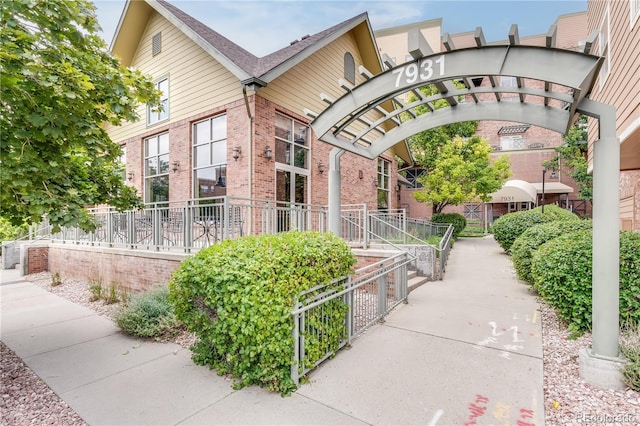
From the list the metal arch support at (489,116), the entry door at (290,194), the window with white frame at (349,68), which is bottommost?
the entry door at (290,194)

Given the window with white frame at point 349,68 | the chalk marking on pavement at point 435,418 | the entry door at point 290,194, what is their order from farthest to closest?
1. the window with white frame at point 349,68
2. the entry door at point 290,194
3. the chalk marking on pavement at point 435,418

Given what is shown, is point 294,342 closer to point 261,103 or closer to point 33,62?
point 33,62

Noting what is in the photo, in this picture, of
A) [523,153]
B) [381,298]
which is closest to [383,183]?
[381,298]

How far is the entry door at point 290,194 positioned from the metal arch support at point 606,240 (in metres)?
6.12

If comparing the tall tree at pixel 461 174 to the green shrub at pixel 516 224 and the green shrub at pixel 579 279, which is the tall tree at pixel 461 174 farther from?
the green shrub at pixel 579 279

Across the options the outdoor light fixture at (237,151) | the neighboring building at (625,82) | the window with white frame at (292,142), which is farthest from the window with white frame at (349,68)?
the neighboring building at (625,82)

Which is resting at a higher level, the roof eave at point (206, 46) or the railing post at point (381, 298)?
the roof eave at point (206, 46)

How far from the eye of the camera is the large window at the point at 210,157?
938 cm

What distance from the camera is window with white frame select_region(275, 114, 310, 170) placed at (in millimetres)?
9554

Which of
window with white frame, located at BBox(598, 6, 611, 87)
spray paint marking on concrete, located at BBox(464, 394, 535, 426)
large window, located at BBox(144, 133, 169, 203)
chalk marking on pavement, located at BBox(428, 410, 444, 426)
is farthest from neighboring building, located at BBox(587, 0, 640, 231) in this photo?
large window, located at BBox(144, 133, 169, 203)

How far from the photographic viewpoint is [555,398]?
303cm

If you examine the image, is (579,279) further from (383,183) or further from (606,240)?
(383,183)

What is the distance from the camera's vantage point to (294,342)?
3232 millimetres

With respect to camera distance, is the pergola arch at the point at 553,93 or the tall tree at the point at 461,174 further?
the tall tree at the point at 461,174
